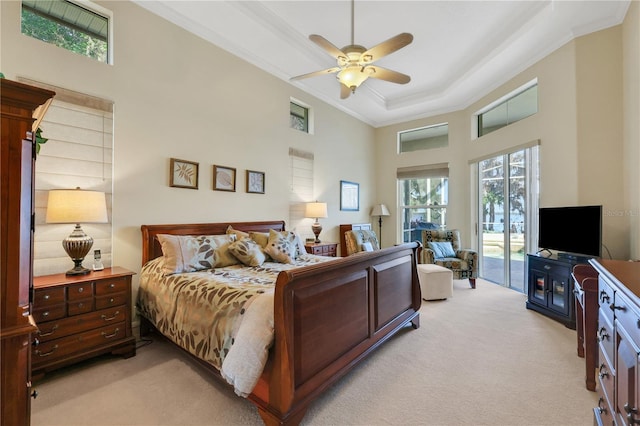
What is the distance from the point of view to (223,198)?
374 cm

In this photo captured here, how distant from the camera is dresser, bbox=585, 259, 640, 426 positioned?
1011mm

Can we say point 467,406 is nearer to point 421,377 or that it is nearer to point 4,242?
point 421,377

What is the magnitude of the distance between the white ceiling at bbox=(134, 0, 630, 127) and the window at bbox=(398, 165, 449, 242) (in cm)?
192

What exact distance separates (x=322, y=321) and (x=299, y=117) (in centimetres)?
402

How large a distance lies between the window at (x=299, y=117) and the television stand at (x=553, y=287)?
399 centimetres

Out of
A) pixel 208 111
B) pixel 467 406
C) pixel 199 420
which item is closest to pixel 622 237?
pixel 467 406

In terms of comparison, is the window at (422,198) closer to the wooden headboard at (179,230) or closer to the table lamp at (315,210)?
the table lamp at (315,210)

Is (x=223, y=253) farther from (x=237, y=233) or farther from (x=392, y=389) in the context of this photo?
(x=392, y=389)

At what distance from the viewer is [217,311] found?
190cm

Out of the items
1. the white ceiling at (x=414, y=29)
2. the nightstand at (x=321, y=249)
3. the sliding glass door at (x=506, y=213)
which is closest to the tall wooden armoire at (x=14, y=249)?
the white ceiling at (x=414, y=29)

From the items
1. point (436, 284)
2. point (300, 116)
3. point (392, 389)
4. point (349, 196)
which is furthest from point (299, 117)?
point (392, 389)

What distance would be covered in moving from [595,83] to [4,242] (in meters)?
5.11

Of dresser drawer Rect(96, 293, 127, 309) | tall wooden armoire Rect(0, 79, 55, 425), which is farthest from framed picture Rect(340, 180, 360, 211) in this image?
tall wooden armoire Rect(0, 79, 55, 425)

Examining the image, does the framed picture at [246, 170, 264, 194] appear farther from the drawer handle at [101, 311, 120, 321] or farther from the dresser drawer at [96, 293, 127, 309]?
the drawer handle at [101, 311, 120, 321]
